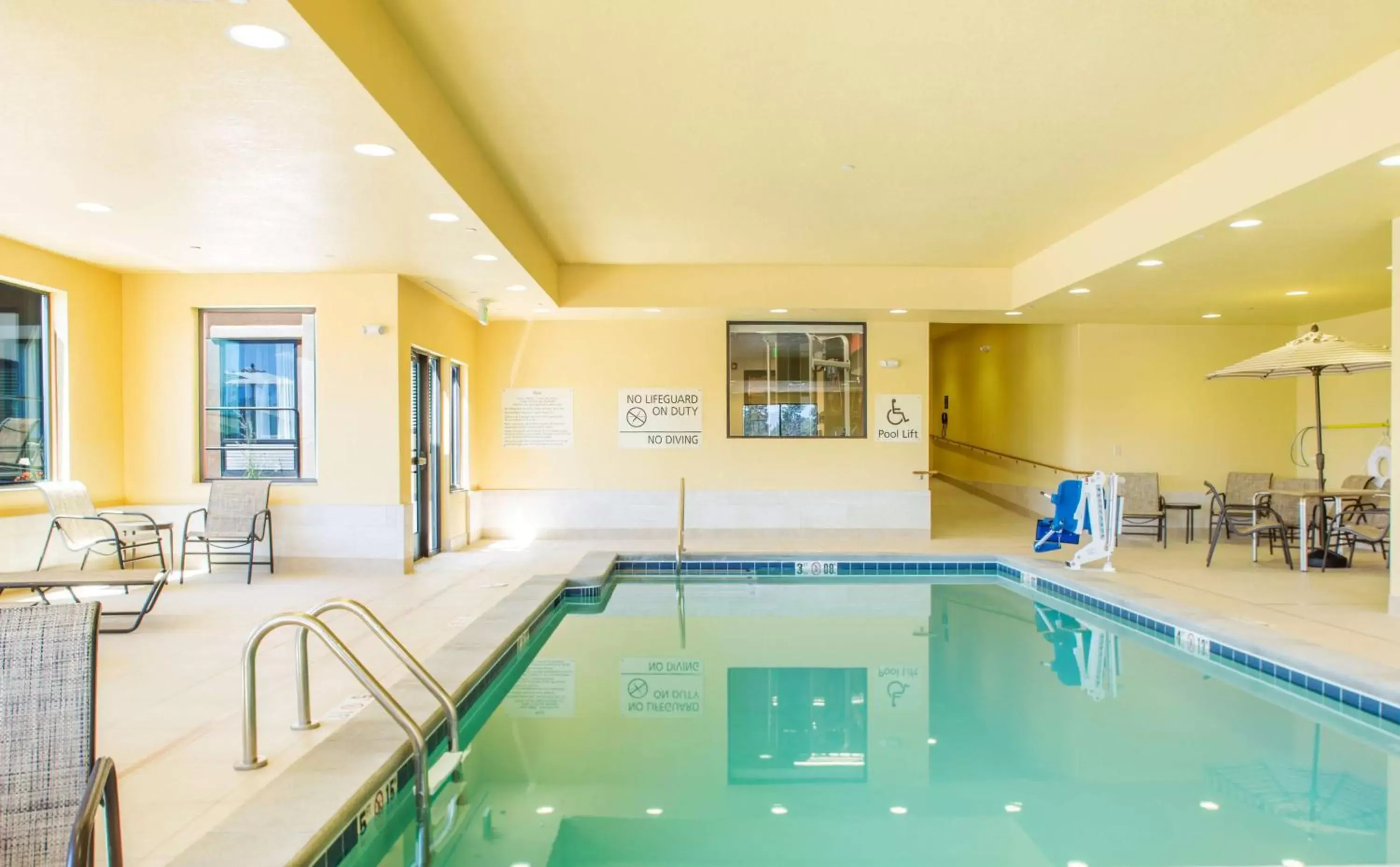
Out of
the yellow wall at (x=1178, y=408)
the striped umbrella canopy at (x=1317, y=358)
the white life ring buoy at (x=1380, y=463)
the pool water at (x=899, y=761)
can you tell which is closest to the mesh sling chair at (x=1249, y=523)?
the white life ring buoy at (x=1380, y=463)

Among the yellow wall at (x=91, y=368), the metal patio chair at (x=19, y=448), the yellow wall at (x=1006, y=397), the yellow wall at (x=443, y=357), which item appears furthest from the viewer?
the yellow wall at (x=1006, y=397)

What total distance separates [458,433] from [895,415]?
16.0 feet

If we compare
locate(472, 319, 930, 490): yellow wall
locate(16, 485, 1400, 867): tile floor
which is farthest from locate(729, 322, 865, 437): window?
locate(16, 485, 1400, 867): tile floor

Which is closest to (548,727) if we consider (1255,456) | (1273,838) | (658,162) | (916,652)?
(916,652)

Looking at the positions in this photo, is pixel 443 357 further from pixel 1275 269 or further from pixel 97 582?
pixel 1275 269

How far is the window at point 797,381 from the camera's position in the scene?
968 centimetres

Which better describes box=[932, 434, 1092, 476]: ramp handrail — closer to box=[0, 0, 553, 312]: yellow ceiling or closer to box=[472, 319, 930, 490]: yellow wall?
box=[472, 319, 930, 490]: yellow wall

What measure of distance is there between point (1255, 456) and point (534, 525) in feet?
27.9

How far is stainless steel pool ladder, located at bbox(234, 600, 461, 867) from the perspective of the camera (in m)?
2.60

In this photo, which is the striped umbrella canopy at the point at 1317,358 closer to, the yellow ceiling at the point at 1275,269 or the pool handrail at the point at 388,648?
the yellow ceiling at the point at 1275,269

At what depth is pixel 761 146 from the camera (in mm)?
5062

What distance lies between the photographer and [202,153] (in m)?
4.08

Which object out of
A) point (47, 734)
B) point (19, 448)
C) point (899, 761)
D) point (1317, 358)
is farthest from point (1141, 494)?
point (19, 448)

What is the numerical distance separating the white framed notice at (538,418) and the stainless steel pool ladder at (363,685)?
6.45 meters
